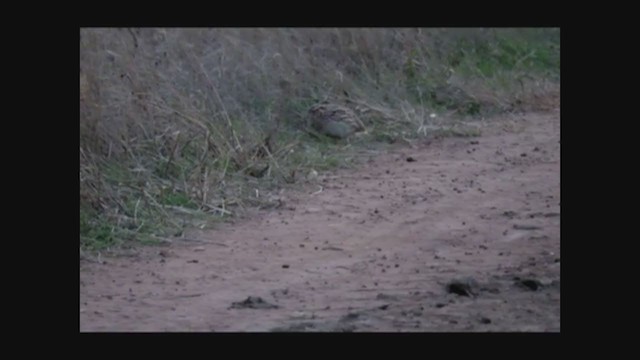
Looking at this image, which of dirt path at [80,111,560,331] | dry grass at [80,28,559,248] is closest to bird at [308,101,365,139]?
dry grass at [80,28,559,248]

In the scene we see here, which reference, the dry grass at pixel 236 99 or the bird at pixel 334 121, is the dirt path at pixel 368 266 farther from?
the bird at pixel 334 121

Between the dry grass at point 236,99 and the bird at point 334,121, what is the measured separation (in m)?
0.13

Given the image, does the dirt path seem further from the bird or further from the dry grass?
the bird

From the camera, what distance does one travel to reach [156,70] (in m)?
8.38

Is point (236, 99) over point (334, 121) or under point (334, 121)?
over

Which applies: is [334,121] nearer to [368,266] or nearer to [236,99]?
[236,99]

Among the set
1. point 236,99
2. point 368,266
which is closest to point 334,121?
point 236,99

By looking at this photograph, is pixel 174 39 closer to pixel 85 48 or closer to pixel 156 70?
pixel 156 70

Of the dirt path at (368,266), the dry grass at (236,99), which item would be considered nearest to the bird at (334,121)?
the dry grass at (236,99)

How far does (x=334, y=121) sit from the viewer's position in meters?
9.34

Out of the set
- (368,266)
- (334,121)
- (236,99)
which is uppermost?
(236,99)

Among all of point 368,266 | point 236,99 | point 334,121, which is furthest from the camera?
point 334,121

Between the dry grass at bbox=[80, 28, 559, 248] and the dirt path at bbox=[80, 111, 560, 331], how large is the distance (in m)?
0.41

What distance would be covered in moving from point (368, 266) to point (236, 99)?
376cm
